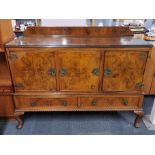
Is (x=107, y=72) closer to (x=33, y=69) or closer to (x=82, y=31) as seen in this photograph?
(x=82, y=31)

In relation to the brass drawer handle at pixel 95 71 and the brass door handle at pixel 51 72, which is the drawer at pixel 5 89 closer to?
the brass door handle at pixel 51 72

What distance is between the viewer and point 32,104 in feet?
5.52

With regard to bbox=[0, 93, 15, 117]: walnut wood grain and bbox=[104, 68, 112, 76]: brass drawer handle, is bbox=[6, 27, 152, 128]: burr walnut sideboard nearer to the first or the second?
bbox=[104, 68, 112, 76]: brass drawer handle

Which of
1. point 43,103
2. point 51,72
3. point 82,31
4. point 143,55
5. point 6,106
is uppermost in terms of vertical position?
point 82,31

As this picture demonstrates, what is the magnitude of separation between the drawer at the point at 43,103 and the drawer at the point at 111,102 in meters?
0.13

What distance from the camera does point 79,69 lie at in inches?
58.9

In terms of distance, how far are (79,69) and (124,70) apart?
43 cm

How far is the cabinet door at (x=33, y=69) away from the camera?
1.43 meters

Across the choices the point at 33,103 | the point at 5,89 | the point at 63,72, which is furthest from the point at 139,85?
the point at 5,89

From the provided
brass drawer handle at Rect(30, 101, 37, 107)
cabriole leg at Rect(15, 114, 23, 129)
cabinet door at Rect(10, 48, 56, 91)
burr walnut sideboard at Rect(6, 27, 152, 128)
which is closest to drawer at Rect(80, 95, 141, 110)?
burr walnut sideboard at Rect(6, 27, 152, 128)

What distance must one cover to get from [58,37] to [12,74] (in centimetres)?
62
